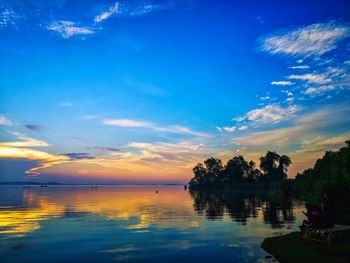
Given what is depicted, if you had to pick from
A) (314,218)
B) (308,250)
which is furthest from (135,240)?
(314,218)

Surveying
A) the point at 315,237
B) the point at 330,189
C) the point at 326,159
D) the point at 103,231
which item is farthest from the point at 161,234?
the point at 326,159

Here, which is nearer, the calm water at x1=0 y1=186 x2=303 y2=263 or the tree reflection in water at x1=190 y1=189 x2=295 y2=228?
the calm water at x1=0 y1=186 x2=303 y2=263

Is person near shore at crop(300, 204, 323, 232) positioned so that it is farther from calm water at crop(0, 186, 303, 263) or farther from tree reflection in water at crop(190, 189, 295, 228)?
tree reflection in water at crop(190, 189, 295, 228)

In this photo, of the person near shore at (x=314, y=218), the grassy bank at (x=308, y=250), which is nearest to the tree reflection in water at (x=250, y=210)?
the grassy bank at (x=308, y=250)

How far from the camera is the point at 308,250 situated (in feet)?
82.6

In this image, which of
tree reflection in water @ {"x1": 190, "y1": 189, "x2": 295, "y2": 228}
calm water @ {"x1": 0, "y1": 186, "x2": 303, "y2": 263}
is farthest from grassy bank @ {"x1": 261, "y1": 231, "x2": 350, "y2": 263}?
tree reflection in water @ {"x1": 190, "y1": 189, "x2": 295, "y2": 228}

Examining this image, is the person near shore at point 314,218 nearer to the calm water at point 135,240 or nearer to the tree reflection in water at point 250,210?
the calm water at point 135,240

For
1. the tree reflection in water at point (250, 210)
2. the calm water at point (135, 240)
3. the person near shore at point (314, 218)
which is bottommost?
the calm water at point (135, 240)

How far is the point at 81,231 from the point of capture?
1620 inches

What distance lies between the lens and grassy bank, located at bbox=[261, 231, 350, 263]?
22828 mm

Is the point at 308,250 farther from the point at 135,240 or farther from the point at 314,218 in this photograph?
the point at 135,240

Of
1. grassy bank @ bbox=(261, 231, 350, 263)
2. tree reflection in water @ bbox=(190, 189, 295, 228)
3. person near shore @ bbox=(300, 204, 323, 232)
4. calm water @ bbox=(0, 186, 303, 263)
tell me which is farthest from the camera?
tree reflection in water @ bbox=(190, 189, 295, 228)

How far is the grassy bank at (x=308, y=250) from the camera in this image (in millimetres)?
22828

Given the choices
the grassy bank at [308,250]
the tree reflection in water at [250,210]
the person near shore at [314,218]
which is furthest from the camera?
the tree reflection in water at [250,210]
